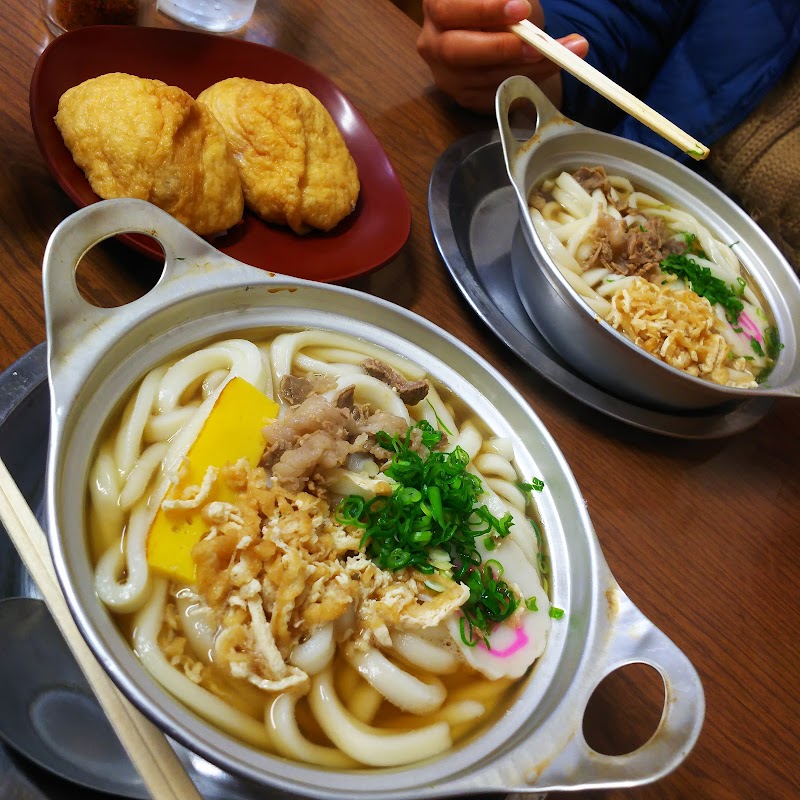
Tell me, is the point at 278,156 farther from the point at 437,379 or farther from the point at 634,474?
the point at 634,474

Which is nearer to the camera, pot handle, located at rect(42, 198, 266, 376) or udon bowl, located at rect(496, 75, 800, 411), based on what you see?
pot handle, located at rect(42, 198, 266, 376)

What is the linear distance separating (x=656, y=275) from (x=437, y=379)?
1.37 metres

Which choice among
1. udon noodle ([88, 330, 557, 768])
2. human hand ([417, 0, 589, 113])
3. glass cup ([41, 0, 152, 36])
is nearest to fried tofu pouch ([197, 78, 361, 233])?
glass cup ([41, 0, 152, 36])

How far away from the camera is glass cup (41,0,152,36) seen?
2.20 m

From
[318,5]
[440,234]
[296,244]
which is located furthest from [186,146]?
[318,5]

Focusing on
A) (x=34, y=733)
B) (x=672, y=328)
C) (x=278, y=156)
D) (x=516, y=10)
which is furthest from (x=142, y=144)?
(x=672, y=328)

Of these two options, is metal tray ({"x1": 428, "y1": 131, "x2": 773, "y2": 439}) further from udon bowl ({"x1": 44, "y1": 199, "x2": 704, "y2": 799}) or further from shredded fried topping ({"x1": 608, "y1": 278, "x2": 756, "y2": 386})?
udon bowl ({"x1": 44, "y1": 199, "x2": 704, "y2": 799})

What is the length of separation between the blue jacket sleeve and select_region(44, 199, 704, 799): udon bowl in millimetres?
2200

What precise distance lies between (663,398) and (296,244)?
138 cm

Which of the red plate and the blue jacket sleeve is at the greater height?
the blue jacket sleeve

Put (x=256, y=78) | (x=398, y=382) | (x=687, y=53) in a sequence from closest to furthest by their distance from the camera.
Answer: (x=398, y=382)
(x=256, y=78)
(x=687, y=53)

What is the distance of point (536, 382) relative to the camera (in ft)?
7.49

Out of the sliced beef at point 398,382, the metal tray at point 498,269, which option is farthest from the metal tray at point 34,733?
the metal tray at point 498,269

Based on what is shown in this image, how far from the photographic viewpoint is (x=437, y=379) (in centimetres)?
180
